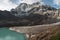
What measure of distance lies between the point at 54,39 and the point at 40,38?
33.6 ft

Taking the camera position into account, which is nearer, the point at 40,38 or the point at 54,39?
the point at 54,39

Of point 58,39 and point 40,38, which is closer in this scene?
point 58,39

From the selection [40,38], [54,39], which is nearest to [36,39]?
[40,38]

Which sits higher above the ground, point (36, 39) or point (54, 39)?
point (54, 39)

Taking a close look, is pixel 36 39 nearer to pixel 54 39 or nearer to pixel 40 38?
pixel 40 38

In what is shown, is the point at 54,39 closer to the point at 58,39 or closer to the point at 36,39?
the point at 58,39

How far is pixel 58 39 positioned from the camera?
30.3 metres

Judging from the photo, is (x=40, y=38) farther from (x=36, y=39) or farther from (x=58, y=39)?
(x=58, y=39)

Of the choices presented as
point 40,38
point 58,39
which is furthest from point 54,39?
point 40,38

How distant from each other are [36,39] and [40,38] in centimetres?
130

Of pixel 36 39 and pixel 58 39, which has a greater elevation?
pixel 58 39

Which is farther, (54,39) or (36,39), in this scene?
(36,39)

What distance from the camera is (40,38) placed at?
135ft

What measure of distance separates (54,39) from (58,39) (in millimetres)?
976
